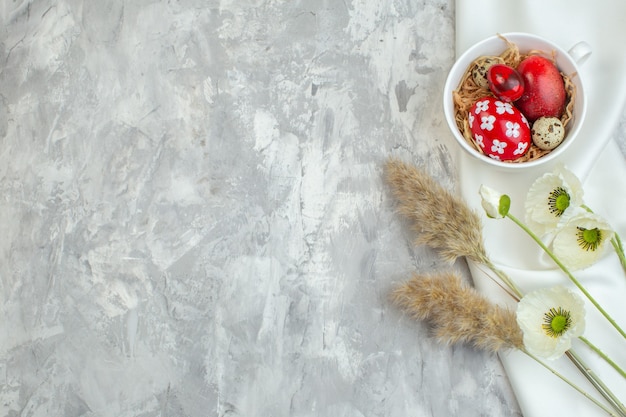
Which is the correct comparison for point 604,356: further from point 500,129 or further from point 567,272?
point 500,129

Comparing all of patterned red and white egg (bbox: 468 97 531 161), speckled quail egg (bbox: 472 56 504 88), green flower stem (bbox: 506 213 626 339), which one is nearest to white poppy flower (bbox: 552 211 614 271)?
green flower stem (bbox: 506 213 626 339)

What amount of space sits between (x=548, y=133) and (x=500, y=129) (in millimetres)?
65

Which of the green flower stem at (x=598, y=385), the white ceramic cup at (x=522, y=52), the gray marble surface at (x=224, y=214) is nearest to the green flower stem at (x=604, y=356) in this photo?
the green flower stem at (x=598, y=385)

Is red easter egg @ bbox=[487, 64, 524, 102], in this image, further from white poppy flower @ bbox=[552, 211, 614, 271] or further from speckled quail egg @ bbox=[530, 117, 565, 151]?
white poppy flower @ bbox=[552, 211, 614, 271]

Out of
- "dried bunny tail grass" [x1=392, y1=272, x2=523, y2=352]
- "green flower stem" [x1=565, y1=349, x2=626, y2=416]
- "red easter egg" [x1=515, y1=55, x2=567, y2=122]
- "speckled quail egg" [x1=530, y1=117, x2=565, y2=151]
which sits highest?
"red easter egg" [x1=515, y1=55, x2=567, y2=122]

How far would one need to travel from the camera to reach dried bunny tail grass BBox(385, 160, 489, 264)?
96 cm

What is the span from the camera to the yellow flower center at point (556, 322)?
0.89 metres

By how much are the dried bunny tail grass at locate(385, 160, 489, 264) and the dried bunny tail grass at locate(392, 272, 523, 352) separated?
1.6 inches

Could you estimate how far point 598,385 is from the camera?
3.11 feet

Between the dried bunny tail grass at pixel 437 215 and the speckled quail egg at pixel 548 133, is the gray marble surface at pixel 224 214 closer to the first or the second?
the dried bunny tail grass at pixel 437 215

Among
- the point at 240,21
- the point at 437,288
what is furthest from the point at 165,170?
the point at 437,288

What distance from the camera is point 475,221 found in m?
0.97

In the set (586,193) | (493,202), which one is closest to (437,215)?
(493,202)

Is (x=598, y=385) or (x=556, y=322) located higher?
(x=556, y=322)
